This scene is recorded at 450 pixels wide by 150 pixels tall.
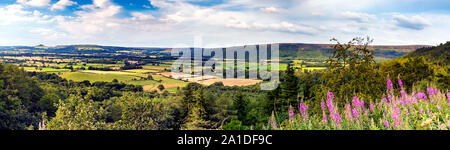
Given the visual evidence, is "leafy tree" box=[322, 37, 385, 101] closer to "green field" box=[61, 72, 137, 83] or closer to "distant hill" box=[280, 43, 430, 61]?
"green field" box=[61, 72, 137, 83]

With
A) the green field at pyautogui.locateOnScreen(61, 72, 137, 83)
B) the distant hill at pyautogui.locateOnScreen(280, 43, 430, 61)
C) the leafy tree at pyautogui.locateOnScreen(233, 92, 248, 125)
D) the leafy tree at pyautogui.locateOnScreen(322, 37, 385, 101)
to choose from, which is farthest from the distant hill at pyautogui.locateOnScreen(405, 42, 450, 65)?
the green field at pyautogui.locateOnScreen(61, 72, 137, 83)

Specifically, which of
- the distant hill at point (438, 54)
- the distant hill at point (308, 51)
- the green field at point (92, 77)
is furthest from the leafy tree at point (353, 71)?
the distant hill at point (308, 51)

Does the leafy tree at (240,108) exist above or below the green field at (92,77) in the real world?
below

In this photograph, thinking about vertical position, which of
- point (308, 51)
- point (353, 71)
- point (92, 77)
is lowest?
point (92, 77)

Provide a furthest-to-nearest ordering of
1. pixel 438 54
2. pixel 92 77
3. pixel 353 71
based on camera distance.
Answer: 1. pixel 438 54
2. pixel 92 77
3. pixel 353 71

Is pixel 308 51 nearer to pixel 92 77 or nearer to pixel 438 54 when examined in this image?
pixel 438 54

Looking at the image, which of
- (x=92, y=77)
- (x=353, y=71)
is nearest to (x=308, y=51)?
(x=92, y=77)

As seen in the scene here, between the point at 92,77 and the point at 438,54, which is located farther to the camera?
the point at 438,54

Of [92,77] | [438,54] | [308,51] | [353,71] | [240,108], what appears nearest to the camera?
[353,71]

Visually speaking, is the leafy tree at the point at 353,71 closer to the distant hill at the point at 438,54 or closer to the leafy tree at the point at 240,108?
the leafy tree at the point at 240,108

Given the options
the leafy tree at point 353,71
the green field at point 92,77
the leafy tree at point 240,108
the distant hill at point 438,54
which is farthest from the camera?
the green field at point 92,77

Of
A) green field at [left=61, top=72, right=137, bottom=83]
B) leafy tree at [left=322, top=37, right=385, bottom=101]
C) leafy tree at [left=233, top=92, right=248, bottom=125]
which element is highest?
leafy tree at [left=322, top=37, right=385, bottom=101]

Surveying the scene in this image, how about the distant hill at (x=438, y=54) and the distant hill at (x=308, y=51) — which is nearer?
the distant hill at (x=438, y=54)
